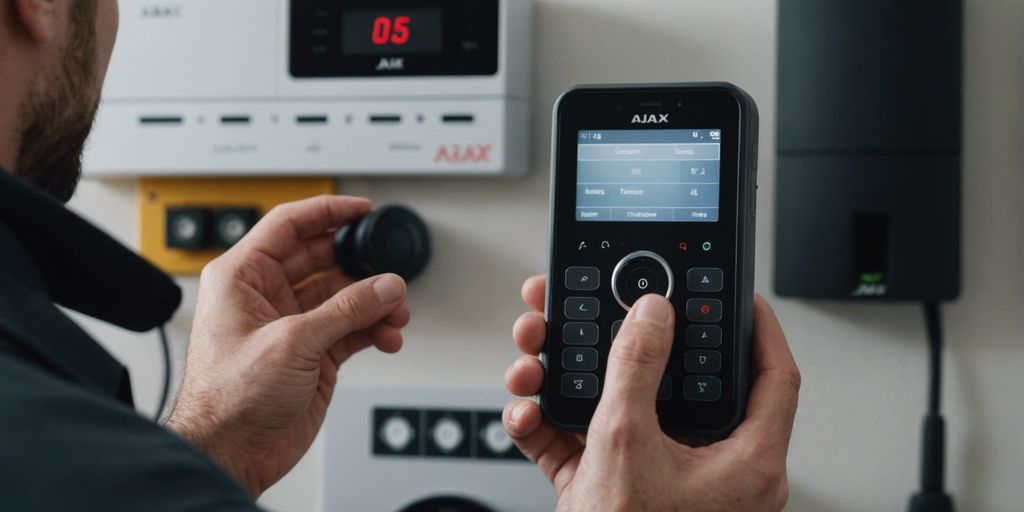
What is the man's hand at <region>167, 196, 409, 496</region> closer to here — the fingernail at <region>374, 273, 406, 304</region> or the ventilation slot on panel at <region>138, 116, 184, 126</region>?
the fingernail at <region>374, 273, 406, 304</region>

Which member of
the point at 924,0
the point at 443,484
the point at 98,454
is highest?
the point at 924,0

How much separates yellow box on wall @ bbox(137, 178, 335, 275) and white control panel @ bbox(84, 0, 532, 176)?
0.10 feet

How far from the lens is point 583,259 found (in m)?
0.61

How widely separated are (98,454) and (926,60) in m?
0.60

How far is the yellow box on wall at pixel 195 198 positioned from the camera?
2.88ft

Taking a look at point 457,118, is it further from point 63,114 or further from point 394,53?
point 63,114

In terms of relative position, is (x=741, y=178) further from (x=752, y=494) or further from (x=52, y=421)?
(x=52, y=421)

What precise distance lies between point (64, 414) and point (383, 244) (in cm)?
40

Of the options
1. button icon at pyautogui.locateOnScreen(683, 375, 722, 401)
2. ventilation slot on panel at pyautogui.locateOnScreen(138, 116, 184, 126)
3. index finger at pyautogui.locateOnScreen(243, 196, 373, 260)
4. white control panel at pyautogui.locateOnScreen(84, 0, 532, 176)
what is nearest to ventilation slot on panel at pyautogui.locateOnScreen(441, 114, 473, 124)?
white control panel at pyautogui.locateOnScreen(84, 0, 532, 176)

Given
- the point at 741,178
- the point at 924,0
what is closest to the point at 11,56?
the point at 741,178

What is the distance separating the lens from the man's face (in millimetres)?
534

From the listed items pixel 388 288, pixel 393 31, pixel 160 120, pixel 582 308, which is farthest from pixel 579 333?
pixel 160 120

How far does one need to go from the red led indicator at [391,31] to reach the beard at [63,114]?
28 centimetres

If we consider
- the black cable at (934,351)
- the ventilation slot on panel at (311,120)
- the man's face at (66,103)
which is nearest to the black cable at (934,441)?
the black cable at (934,351)
